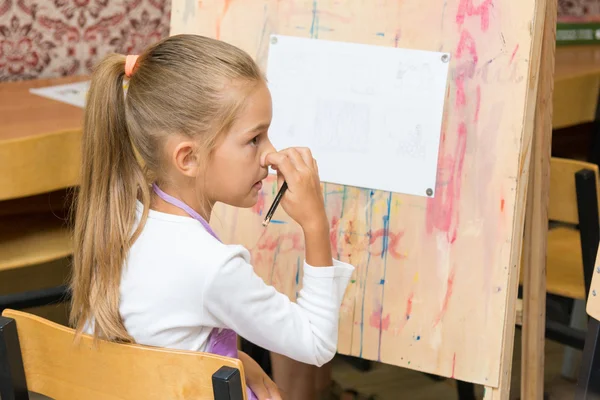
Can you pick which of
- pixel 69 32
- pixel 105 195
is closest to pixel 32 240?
pixel 69 32

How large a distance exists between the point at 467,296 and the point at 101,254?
0.61 m

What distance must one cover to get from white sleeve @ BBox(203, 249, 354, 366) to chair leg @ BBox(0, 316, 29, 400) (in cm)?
24

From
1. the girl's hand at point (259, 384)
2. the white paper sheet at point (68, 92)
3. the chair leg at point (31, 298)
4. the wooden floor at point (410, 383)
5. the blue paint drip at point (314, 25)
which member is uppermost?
the blue paint drip at point (314, 25)

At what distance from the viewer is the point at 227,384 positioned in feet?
2.81

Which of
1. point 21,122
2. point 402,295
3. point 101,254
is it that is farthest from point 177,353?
point 21,122

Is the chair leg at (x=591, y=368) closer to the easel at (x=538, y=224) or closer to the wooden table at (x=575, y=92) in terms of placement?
the easel at (x=538, y=224)

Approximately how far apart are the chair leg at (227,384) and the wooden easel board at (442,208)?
1.98ft

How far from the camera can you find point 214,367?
89 cm

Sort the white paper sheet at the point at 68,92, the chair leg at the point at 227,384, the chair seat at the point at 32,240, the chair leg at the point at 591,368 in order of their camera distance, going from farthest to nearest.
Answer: the white paper sheet at the point at 68,92
the chair seat at the point at 32,240
the chair leg at the point at 591,368
the chair leg at the point at 227,384

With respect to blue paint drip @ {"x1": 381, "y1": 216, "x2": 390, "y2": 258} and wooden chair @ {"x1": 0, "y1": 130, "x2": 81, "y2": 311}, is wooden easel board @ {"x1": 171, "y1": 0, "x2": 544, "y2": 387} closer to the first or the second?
blue paint drip @ {"x1": 381, "y1": 216, "x2": 390, "y2": 258}

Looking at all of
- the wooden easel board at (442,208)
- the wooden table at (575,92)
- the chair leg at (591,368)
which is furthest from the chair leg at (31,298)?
the wooden table at (575,92)

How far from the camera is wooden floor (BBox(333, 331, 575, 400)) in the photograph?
7.10ft

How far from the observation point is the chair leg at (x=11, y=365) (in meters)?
0.99

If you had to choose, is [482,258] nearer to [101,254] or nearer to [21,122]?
[101,254]
